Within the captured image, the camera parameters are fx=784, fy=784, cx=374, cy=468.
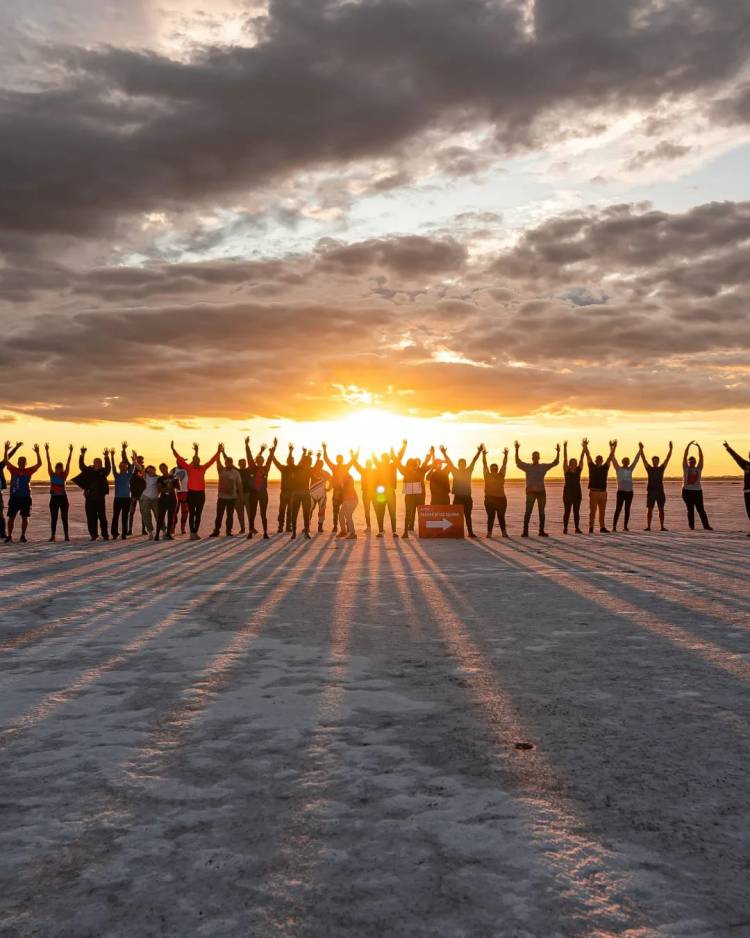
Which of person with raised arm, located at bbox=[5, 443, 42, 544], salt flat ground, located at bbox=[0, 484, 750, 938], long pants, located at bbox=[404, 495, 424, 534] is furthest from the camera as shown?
long pants, located at bbox=[404, 495, 424, 534]

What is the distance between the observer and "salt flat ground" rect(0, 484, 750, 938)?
271 cm

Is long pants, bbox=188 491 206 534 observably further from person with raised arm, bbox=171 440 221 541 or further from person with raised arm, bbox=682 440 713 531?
person with raised arm, bbox=682 440 713 531

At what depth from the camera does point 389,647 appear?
669cm

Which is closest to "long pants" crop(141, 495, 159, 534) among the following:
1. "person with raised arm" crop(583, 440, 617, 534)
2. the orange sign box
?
the orange sign box

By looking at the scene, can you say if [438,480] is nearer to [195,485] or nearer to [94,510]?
[195,485]

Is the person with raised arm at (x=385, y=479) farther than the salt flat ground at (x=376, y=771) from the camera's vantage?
Yes

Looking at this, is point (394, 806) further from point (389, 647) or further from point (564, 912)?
point (389, 647)

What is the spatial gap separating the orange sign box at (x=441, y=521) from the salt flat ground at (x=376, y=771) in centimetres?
1050

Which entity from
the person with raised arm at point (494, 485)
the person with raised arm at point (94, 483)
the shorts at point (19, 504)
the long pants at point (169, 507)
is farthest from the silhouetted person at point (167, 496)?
the person with raised arm at point (494, 485)

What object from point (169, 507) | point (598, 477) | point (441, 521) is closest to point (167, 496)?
point (169, 507)

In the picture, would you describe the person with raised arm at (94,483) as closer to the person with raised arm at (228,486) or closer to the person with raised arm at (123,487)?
the person with raised arm at (123,487)

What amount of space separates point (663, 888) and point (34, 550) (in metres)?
16.0

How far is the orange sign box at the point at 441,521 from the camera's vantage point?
19.2m

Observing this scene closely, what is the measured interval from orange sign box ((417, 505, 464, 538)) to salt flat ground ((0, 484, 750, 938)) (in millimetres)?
10499
